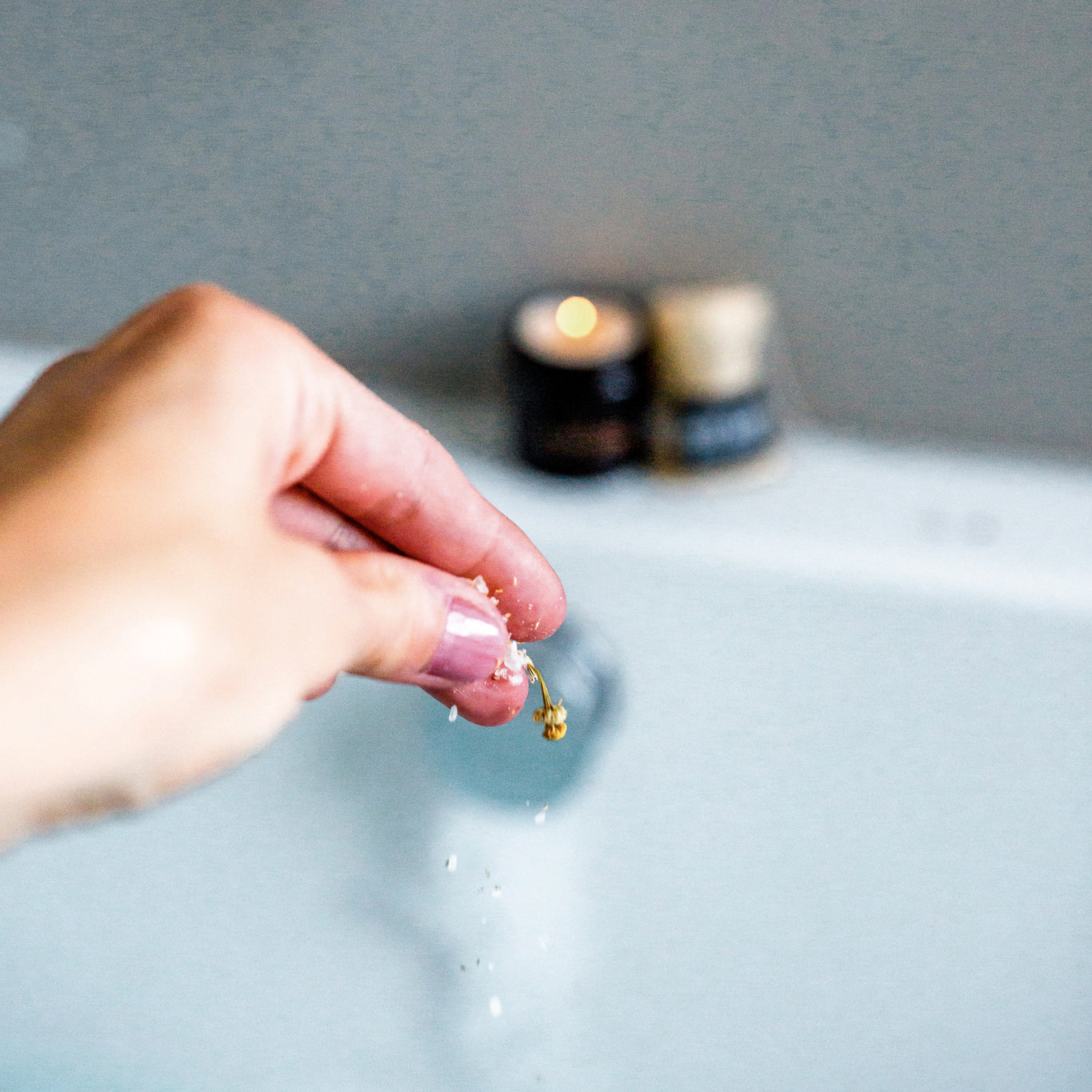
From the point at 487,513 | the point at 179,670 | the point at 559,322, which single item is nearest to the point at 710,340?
the point at 559,322

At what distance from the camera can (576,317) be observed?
1.57 ft

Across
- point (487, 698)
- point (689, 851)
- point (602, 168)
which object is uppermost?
point (602, 168)

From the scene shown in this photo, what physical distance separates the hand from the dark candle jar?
17cm

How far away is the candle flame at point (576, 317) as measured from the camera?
0.47 metres

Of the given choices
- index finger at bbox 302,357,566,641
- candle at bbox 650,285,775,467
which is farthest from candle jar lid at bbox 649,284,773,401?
index finger at bbox 302,357,566,641

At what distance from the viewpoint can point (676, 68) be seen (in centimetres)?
44

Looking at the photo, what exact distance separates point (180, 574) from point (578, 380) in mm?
272

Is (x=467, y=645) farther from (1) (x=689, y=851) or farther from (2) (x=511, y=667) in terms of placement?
(1) (x=689, y=851)

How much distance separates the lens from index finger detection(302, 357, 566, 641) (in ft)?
0.92

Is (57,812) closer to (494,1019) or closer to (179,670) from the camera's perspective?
(179,670)

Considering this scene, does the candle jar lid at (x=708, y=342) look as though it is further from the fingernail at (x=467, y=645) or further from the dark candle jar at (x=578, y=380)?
the fingernail at (x=467, y=645)

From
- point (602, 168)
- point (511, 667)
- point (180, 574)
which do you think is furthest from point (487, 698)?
point (602, 168)

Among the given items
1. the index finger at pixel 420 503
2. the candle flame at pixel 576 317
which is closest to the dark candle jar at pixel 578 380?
the candle flame at pixel 576 317

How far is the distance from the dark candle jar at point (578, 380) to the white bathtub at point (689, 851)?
0.06ft
